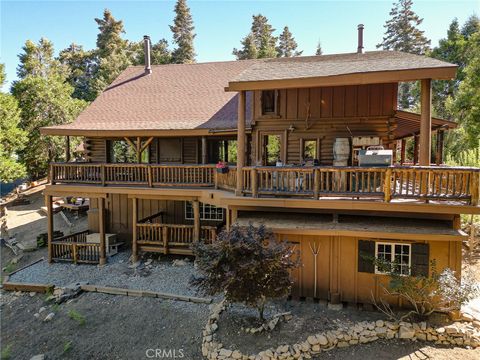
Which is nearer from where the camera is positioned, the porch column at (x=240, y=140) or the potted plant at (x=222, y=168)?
the porch column at (x=240, y=140)

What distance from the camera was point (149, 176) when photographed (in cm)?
1172

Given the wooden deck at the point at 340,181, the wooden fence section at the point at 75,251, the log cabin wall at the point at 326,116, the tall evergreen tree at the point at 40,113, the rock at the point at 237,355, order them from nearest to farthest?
the rock at the point at 237,355, the wooden deck at the point at 340,181, the log cabin wall at the point at 326,116, the wooden fence section at the point at 75,251, the tall evergreen tree at the point at 40,113

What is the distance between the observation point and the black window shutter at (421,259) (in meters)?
7.52

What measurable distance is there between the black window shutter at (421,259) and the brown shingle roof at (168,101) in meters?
6.99

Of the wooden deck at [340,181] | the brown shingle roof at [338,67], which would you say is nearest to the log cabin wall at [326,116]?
the brown shingle roof at [338,67]

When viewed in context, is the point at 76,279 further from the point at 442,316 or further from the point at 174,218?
the point at 442,316

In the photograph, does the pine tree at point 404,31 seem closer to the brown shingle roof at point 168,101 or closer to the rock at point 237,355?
the brown shingle roof at point 168,101

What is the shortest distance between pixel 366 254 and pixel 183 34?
43.6 metres

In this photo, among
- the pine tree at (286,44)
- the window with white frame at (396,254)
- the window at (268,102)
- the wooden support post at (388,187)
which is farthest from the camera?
the pine tree at (286,44)

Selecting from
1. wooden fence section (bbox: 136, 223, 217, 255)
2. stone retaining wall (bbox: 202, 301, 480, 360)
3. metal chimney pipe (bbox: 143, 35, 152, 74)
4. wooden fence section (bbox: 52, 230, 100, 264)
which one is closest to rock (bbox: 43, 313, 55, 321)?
wooden fence section (bbox: 52, 230, 100, 264)

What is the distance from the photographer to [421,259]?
756 centimetres

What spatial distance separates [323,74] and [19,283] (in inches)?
495

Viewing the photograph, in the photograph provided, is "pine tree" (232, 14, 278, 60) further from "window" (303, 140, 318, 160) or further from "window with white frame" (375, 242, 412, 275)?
"window with white frame" (375, 242, 412, 275)

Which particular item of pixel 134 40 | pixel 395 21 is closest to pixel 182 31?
pixel 134 40
